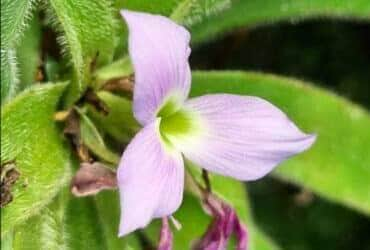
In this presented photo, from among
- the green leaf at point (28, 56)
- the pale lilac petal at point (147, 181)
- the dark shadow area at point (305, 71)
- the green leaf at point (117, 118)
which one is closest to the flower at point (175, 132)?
the pale lilac petal at point (147, 181)

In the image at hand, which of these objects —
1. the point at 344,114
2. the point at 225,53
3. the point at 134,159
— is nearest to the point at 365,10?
the point at 344,114

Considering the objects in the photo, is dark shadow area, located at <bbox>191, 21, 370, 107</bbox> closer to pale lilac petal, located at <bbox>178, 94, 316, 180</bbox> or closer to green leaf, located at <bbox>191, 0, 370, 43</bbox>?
green leaf, located at <bbox>191, 0, 370, 43</bbox>

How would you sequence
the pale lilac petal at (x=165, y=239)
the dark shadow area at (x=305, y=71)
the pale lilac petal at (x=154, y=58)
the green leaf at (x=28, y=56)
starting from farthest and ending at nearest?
the dark shadow area at (x=305, y=71), the green leaf at (x=28, y=56), the pale lilac petal at (x=165, y=239), the pale lilac petal at (x=154, y=58)

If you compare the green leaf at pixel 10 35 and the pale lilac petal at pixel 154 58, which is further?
the green leaf at pixel 10 35

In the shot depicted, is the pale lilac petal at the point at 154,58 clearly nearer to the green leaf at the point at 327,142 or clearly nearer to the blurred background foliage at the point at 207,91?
the blurred background foliage at the point at 207,91

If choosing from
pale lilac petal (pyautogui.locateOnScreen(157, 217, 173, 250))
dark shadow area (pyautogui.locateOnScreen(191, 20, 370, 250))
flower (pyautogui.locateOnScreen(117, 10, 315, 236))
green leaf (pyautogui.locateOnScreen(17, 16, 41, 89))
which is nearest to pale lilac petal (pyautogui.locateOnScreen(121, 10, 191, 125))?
flower (pyautogui.locateOnScreen(117, 10, 315, 236))

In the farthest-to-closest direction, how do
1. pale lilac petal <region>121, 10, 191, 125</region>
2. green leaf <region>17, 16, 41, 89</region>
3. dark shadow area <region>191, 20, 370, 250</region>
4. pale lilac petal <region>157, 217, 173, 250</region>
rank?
dark shadow area <region>191, 20, 370, 250</region>, green leaf <region>17, 16, 41, 89</region>, pale lilac petal <region>157, 217, 173, 250</region>, pale lilac petal <region>121, 10, 191, 125</region>

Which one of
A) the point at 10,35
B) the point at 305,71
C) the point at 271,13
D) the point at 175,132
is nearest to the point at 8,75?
the point at 10,35
